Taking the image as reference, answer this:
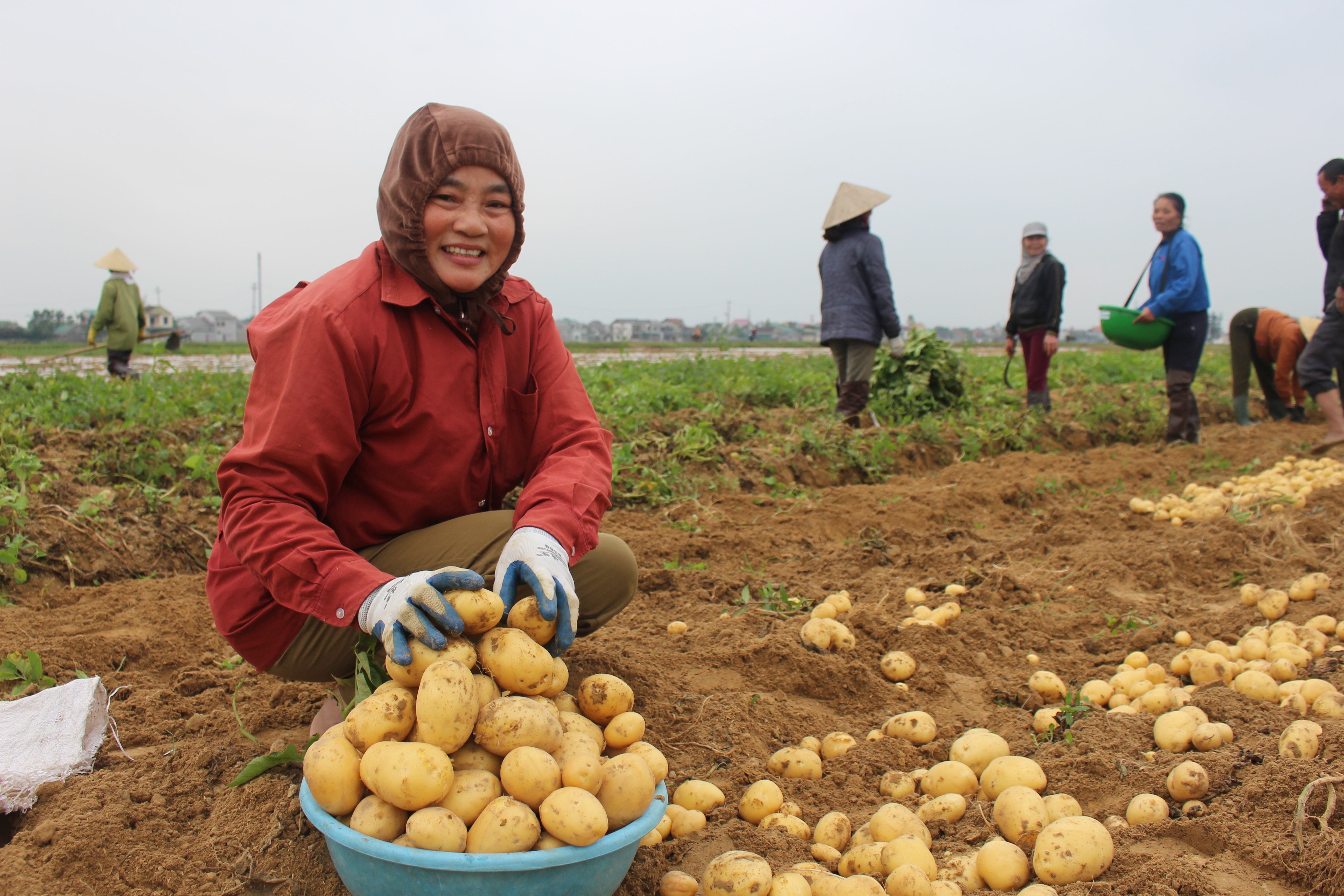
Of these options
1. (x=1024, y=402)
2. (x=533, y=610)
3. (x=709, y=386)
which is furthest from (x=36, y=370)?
(x=1024, y=402)

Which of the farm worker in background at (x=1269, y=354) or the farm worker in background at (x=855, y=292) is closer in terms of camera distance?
the farm worker in background at (x=855, y=292)

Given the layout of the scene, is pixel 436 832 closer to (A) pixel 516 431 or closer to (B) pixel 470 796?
(B) pixel 470 796

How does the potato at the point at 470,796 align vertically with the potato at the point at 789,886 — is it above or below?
above

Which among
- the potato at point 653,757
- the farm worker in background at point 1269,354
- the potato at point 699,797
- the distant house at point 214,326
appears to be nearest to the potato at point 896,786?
the potato at point 699,797

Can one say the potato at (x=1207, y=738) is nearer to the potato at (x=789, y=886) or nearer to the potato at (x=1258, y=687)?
the potato at (x=1258, y=687)

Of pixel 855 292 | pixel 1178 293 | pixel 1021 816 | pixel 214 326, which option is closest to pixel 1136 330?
pixel 1178 293

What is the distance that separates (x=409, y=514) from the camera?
2.19 m

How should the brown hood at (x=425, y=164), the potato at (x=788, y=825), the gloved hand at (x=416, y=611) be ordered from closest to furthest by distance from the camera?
the gloved hand at (x=416, y=611), the potato at (x=788, y=825), the brown hood at (x=425, y=164)

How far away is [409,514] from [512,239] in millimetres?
766

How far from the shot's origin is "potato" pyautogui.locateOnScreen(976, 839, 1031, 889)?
164 cm

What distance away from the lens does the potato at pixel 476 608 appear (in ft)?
5.26

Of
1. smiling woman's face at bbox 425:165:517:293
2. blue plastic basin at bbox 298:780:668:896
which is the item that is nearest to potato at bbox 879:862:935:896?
blue plastic basin at bbox 298:780:668:896

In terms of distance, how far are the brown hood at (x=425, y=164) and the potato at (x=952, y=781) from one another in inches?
66.9

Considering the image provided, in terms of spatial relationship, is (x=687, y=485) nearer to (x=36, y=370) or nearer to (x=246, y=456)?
(x=246, y=456)
